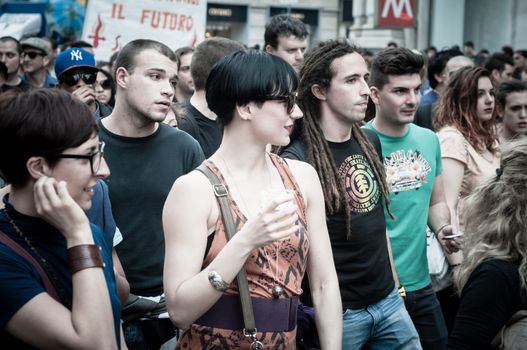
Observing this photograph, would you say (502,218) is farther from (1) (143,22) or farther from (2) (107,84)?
(2) (107,84)

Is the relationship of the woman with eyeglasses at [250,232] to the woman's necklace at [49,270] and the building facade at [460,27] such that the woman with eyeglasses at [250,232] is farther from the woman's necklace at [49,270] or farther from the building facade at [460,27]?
the building facade at [460,27]

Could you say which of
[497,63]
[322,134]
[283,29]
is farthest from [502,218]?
[497,63]

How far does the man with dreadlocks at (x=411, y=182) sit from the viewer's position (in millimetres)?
5012

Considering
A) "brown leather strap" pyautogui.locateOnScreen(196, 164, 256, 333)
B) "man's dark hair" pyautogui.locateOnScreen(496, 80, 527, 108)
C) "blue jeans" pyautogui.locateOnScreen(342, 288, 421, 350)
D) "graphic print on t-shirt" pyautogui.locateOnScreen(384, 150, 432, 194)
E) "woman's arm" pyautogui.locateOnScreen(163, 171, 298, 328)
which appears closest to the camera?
"woman's arm" pyautogui.locateOnScreen(163, 171, 298, 328)

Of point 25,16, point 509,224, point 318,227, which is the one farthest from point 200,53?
point 25,16

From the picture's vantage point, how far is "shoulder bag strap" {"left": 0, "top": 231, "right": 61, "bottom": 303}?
2.73 metres

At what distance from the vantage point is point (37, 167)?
2836 mm

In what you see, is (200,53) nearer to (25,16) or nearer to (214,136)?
(214,136)

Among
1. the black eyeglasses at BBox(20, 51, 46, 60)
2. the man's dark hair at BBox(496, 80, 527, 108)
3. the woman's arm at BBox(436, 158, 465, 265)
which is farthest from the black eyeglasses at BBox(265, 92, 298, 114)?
the black eyeglasses at BBox(20, 51, 46, 60)

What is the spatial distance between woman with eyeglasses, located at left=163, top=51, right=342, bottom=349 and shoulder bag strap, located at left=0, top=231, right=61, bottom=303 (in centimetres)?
53

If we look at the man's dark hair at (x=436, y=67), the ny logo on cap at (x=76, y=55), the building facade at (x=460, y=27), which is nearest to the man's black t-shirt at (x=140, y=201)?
the ny logo on cap at (x=76, y=55)

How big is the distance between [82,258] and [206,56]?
362cm

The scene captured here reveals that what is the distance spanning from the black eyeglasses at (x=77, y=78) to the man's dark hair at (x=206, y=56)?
77cm

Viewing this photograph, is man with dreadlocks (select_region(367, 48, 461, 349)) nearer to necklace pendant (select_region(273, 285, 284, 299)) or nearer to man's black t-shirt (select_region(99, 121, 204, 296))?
man's black t-shirt (select_region(99, 121, 204, 296))
